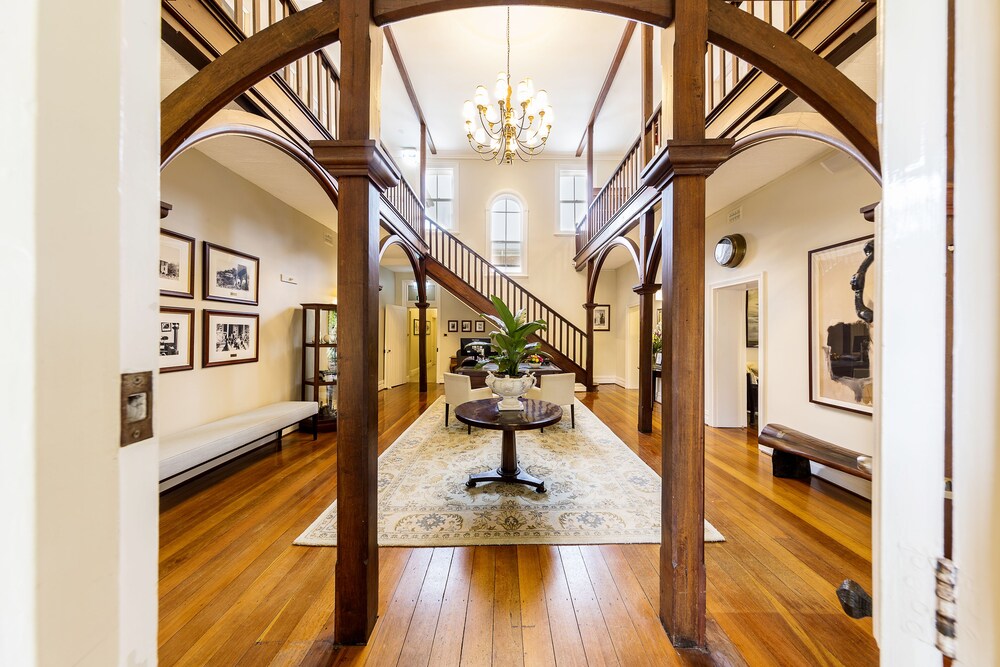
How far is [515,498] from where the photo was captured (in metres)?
2.72

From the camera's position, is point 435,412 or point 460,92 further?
point 460,92

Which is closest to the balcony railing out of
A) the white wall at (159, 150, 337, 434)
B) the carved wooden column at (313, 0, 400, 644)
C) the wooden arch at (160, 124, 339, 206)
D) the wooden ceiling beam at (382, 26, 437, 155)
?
the wooden arch at (160, 124, 339, 206)

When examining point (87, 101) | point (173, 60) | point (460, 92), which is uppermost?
point (460, 92)

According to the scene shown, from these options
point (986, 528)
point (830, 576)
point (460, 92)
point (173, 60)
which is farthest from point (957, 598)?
point (460, 92)

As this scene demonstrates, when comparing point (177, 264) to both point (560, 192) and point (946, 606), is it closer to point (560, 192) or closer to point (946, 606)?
point (946, 606)

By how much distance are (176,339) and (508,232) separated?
625 centimetres

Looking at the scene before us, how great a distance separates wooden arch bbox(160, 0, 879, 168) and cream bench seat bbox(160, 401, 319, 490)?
2071 mm

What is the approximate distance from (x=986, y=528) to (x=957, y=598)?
0.08 meters

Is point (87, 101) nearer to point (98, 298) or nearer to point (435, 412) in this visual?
point (98, 298)

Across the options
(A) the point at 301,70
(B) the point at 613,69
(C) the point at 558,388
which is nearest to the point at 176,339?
(A) the point at 301,70

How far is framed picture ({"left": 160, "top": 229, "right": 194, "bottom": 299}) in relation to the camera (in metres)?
2.86

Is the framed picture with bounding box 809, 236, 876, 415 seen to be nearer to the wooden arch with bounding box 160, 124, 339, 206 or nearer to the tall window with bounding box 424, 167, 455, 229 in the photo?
the wooden arch with bounding box 160, 124, 339, 206

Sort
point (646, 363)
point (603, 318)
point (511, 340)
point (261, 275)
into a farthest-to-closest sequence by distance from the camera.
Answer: point (603, 318) < point (646, 363) < point (261, 275) < point (511, 340)

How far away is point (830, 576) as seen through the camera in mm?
1907
